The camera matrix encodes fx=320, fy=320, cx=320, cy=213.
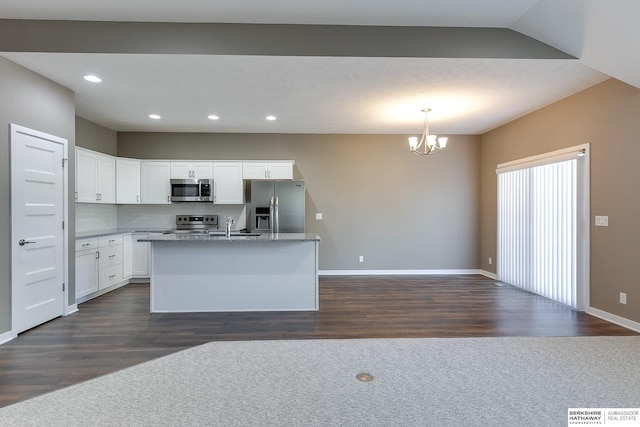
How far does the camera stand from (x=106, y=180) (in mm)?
5379

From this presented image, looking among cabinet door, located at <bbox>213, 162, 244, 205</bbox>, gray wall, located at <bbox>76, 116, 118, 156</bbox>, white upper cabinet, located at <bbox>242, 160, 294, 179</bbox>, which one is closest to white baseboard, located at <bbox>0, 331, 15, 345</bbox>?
gray wall, located at <bbox>76, 116, 118, 156</bbox>

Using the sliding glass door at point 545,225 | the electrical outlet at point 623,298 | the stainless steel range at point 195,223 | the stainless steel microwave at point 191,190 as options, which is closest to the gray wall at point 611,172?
the electrical outlet at point 623,298

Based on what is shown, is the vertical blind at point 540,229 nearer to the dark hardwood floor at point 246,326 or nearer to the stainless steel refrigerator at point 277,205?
the dark hardwood floor at point 246,326

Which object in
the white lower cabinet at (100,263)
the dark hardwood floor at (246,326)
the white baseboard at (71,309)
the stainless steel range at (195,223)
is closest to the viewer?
the dark hardwood floor at (246,326)

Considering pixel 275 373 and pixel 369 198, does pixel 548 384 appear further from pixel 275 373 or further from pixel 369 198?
pixel 369 198

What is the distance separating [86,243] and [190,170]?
2040 millimetres

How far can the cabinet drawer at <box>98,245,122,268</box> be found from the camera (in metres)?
4.85

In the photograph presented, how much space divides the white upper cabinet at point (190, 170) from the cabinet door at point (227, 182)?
0.14 m

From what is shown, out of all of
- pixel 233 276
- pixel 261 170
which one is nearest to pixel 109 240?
pixel 233 276

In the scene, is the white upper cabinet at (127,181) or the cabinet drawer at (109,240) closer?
the cabinet drawer at (109,240)

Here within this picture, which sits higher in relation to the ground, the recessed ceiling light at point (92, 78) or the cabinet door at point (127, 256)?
the recessed ceiling light at point (92, 78)

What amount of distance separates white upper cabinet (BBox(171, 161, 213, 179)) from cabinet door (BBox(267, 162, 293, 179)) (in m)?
1.10

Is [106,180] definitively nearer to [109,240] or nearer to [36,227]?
[109,240]

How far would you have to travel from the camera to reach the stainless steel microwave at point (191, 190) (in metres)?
5.80
